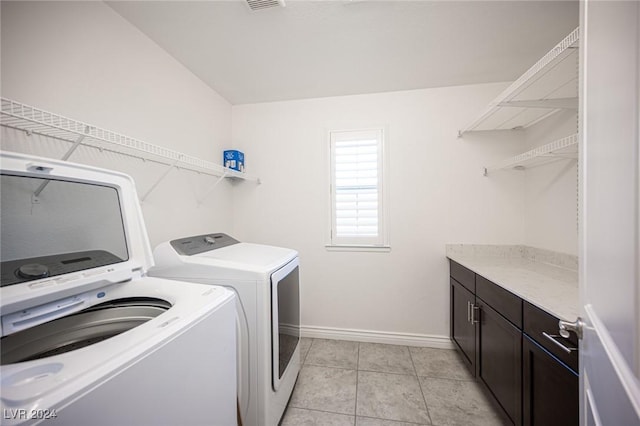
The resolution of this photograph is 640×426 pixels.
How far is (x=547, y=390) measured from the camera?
1014 mm

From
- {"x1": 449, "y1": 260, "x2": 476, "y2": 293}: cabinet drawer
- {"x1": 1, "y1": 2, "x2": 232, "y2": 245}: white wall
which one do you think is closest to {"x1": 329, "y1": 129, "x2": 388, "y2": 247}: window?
{"x1": 449, "y1": 260, "x2": 476, "y2": 293}: cabinet drawer

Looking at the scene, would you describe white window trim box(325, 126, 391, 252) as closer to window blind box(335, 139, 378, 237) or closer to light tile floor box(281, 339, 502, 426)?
window blind box(335, 139, 378, 237)

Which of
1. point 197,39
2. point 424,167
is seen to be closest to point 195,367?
point 197,39

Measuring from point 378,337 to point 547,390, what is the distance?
57.5 inches

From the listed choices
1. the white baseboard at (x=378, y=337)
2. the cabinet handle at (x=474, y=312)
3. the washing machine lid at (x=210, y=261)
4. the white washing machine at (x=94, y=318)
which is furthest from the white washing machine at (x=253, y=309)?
the cabinet handle at (x=474, y=312)

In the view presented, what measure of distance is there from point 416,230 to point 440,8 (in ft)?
5.64

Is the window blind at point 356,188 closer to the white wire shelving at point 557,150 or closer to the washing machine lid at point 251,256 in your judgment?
the washing machine lid at point 251,256

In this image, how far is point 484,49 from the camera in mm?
1707

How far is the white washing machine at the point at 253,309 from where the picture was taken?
1215 millimetres

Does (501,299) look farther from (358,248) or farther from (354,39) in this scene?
(354,39)

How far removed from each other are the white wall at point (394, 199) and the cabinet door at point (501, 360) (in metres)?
0.70

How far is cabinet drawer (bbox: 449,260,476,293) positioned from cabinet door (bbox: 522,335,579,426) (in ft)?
1.95

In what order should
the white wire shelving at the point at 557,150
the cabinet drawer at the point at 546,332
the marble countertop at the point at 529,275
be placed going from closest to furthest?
the cabinet drawer at the point at 546,332 < the marble countertop at the point at 529,275 < the white wire shelving at the point at 557,150

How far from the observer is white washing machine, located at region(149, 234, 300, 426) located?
3.99 ft
